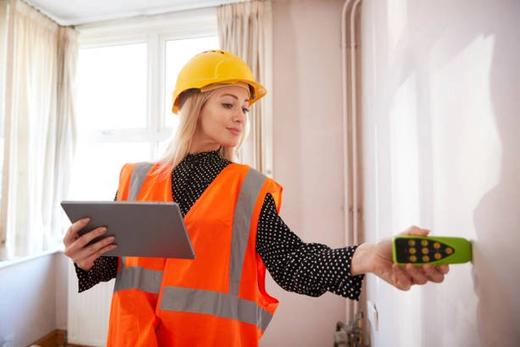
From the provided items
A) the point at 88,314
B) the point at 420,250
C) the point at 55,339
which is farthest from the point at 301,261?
the point at 55,339

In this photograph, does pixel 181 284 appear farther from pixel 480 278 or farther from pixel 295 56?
pixel 295 56

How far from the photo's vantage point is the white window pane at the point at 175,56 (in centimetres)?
260

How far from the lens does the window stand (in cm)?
262

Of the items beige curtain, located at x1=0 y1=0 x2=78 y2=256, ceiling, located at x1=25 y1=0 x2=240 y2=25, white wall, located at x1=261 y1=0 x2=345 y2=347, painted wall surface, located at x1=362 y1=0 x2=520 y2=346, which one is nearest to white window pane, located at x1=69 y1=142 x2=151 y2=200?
beige curtain, located at x1=0 y1=0 x2=78 y2=256

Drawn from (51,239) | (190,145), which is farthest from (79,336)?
(190,145)

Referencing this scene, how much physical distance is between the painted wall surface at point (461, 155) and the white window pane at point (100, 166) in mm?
2307

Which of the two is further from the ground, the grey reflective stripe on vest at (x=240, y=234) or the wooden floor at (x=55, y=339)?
the grey reflective stripe on vest at (x=240, y=234)

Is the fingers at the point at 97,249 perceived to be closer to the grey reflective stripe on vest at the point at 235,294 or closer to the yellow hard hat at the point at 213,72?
the grey reflective stripe on vest at the point at 235,294

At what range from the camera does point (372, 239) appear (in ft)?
5.84

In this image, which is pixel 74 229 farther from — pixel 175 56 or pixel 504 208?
pixel 175 56

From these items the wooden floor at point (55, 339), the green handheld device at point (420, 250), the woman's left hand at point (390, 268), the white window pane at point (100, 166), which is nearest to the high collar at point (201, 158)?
the woman's left hand at point (390, 268)

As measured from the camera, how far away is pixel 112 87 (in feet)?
9.11

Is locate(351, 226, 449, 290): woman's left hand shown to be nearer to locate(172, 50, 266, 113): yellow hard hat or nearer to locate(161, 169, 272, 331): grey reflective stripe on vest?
locate(161, 169, 272, 331): grey reflective stripe on vest

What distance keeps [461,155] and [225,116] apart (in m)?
0.65
